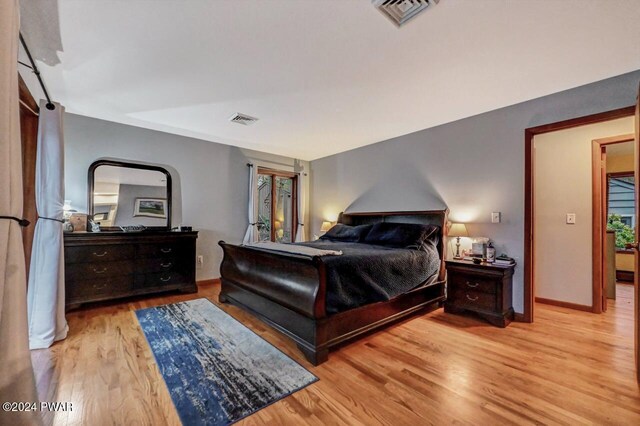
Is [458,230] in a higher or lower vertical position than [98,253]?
higher

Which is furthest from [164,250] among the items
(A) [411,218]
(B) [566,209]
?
(B) [566,209]

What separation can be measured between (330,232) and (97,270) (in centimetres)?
315

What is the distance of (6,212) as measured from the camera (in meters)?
0.88

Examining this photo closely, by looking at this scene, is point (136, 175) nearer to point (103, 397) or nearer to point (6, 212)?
point (103, 397)

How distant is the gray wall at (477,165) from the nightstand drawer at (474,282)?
0.39 m

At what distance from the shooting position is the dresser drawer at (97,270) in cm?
309

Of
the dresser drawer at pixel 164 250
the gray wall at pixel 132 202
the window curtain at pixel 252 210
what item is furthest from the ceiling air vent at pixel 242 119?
the dresser drawer at pixel 164 250

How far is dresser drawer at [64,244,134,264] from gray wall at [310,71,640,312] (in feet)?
11.7

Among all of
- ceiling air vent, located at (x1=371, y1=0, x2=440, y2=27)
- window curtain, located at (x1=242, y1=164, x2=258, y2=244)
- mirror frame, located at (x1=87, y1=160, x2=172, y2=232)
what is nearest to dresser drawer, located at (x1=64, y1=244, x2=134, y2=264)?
mirror frame, located at (x1=87, y1=160, x2=172, y2=232)

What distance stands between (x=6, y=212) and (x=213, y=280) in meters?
3.90

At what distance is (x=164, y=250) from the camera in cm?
371

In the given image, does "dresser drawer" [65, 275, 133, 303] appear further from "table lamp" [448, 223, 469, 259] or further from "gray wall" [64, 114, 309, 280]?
"table lamp" [448, 223, 469, 259]

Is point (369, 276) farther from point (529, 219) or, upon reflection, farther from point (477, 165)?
point (477, 165)

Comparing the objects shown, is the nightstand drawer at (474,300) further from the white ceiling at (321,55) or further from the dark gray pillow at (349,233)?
the white ceiling at (321,55)
